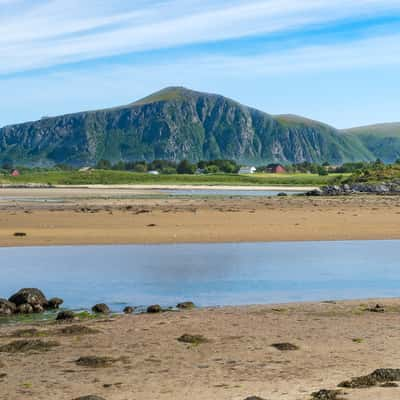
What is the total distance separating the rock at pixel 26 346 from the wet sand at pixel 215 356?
0.57 feet

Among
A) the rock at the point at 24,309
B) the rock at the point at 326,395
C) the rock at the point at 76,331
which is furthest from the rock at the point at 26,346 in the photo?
the rock at the point at 326,395

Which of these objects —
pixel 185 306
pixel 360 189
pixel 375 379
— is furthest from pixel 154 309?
pixel 360 189

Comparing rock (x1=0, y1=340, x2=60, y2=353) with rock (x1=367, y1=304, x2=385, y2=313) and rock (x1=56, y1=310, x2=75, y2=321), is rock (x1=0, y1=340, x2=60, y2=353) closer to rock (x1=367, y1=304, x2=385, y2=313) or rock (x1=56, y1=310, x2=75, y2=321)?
rock (x1=56, y1=310, x2=75, y2=321)

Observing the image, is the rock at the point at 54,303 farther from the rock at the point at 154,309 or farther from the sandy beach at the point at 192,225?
the sandy beach at the point at 192,225

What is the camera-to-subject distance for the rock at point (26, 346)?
13422 millimetres

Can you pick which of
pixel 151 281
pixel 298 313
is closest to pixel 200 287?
pixel 151 281

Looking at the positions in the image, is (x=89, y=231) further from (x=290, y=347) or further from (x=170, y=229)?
(x=290, y=347)

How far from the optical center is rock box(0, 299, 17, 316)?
17.0 metres

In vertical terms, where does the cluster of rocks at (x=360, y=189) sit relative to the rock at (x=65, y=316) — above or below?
above

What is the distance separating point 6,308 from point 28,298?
599 mm

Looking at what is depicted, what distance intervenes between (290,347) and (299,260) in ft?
45.4

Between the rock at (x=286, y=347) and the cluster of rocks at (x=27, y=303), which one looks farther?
the cluster of rocks at (x=27, y=303)

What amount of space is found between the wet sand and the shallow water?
96.3 inches

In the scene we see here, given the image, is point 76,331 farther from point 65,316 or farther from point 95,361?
point 95,361
